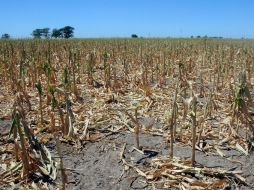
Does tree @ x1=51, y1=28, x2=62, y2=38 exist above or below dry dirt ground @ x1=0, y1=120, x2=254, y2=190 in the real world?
above

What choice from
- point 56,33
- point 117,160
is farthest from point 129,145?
point 56,33

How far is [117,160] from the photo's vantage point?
4.43 meters

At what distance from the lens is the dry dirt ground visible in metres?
3.95

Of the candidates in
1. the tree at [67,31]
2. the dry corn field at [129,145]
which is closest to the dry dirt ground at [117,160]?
the dry corn field at [129,145]

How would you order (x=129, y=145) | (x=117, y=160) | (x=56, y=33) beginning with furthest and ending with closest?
(x=56, y=33) < (x=129, y=145) < (x=117, y=160)

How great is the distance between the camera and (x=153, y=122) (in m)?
5.68

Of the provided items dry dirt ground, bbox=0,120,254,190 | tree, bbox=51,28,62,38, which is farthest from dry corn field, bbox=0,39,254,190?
tree, bbox=51,28,62,38

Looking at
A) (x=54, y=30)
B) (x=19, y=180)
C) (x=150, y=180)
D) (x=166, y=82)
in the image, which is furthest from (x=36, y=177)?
(x=54, y=30)

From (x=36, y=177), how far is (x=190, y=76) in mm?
6315

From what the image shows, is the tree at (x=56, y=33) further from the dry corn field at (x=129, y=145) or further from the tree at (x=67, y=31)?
the dry corn field at (x=129, y=145)

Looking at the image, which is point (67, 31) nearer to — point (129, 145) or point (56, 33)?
point (56, 33)

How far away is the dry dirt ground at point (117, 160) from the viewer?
3947 millimetres

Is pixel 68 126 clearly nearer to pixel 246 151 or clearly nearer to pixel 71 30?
pixel 246 151

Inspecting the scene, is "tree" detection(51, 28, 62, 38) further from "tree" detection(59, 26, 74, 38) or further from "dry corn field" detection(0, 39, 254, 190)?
"dry corn field" detection(0, 39, 254, 190)
